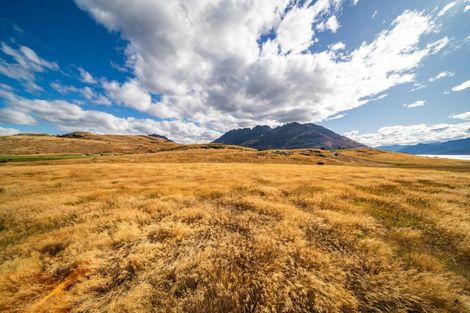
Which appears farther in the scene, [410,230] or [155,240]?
[410,230]

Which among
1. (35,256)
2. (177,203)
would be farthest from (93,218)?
(177,203)

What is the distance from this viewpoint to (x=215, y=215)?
1086cm

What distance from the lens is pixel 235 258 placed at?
6820mm

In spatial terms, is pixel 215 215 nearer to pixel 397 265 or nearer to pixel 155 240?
pixel 155 240

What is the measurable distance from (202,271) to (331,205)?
397 inches

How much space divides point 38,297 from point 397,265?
11.2 meters

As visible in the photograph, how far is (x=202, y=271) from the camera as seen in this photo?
20.0ft

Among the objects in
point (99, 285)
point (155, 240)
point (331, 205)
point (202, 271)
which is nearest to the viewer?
point (99, 285)

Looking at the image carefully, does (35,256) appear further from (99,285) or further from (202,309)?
(202,309)

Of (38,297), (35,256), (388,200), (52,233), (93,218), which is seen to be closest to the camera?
(38,297)

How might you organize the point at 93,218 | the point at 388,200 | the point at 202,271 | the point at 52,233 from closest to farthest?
the point at 202,271
the point at 52,233
the point at 93,218
the point at 388,200

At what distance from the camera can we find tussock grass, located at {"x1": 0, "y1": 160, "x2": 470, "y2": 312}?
5023 millimetres

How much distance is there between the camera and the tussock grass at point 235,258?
198 inches

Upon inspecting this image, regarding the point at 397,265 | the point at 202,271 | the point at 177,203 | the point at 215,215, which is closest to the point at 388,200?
the point at 397,265
